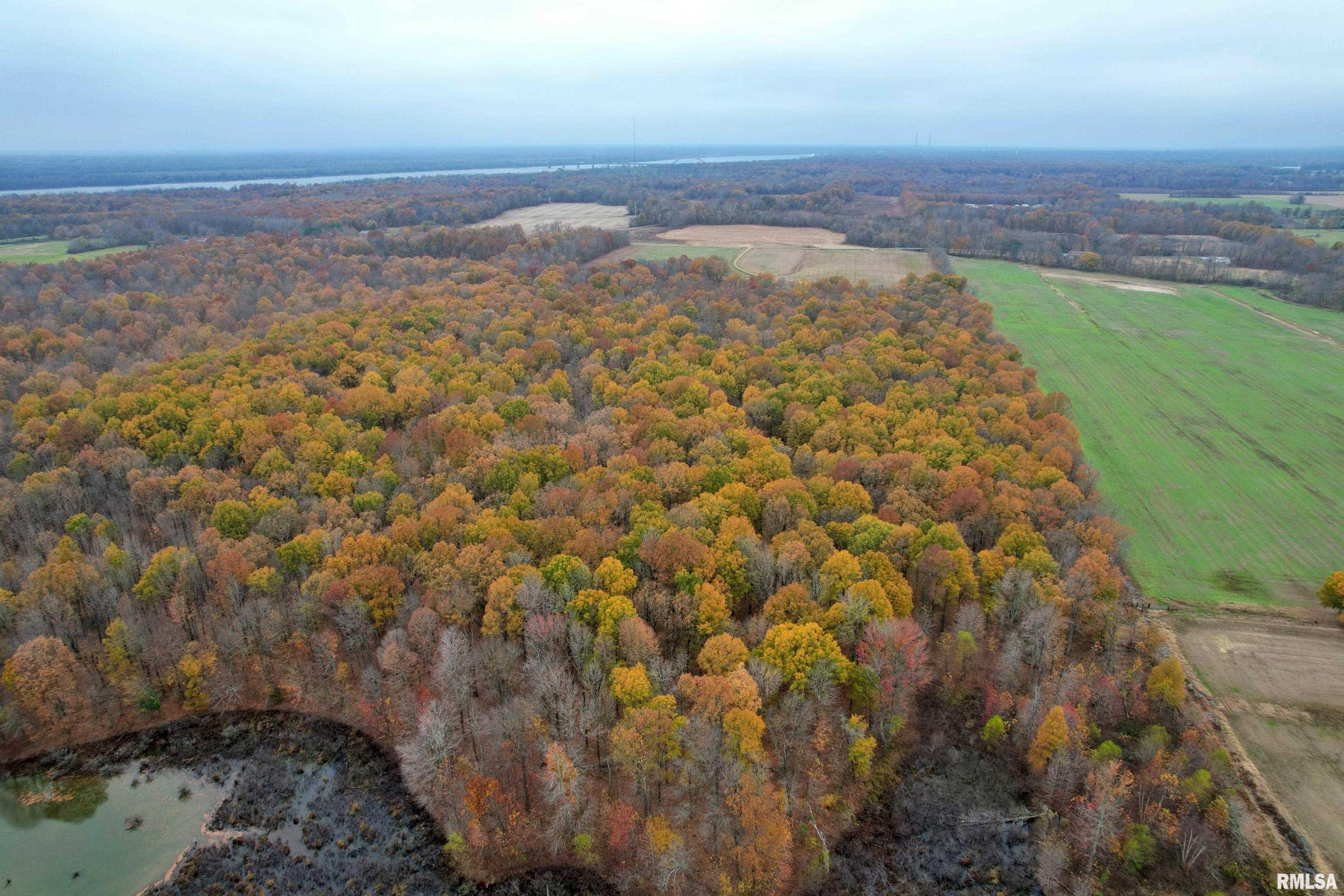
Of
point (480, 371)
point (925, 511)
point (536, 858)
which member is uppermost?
point (480, 371)

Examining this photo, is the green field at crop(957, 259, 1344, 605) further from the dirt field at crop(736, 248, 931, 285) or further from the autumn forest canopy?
the dirt field at crop(736, 248, 931, 285)

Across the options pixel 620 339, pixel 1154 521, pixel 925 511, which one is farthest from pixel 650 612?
pixel 620 339

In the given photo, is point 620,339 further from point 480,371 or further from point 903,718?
point 903,718

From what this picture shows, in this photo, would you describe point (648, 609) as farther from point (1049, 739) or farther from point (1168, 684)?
point (1168, 684)

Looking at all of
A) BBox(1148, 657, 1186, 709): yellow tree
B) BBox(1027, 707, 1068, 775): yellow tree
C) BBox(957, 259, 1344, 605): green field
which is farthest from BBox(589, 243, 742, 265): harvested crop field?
BBox(1027, 707, 1068, 775): yellow tree

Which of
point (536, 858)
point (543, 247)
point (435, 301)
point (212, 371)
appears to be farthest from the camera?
point (543, 247)

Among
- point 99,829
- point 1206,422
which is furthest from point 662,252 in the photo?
point 99,829
